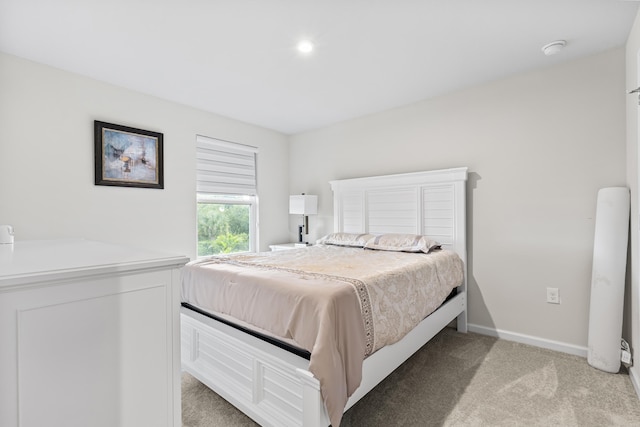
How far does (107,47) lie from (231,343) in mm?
2246

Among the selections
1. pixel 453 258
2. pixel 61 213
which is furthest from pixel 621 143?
pixel 61 213

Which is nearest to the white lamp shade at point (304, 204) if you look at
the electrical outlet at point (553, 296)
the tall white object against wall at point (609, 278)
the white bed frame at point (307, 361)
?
the white bed frame at point (307, 361)

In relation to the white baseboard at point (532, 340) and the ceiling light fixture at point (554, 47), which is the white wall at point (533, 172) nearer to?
the white baseboard at point (532, 340)

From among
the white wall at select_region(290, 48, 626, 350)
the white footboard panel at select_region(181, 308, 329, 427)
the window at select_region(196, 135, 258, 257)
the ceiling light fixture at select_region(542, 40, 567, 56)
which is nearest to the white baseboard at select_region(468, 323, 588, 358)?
the white wall at select_region(290, 48, 626, 350)

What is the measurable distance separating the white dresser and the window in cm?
284

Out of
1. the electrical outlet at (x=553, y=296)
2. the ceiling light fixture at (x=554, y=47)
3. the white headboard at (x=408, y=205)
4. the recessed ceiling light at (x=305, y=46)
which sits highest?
the recessed ceiling light at (x=305, y=46)

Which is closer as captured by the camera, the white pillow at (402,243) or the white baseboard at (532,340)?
the white baseboard at (532,340)

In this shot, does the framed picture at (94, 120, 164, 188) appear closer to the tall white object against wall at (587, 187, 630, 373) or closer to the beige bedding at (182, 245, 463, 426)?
the beige bedding at (182, 245, 463, 426)

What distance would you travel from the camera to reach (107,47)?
223 cm

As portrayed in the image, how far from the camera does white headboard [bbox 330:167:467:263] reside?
2.98 m

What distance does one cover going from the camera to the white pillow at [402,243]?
9.31 feet

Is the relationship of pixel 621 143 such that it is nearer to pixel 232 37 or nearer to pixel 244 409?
pixel 232 37

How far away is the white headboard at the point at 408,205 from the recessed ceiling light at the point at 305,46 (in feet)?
5.41

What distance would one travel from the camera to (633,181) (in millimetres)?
2041
